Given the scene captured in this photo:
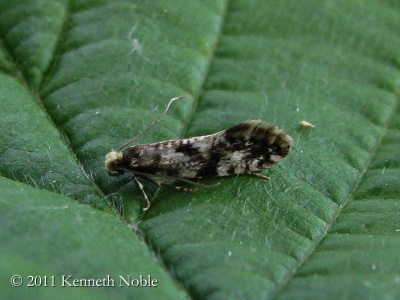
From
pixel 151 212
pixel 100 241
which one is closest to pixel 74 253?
pixel 100 241

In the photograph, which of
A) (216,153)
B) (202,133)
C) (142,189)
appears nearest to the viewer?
(142,189)

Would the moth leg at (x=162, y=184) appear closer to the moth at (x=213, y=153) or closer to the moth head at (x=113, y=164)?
the moth at (x=213, y=153)

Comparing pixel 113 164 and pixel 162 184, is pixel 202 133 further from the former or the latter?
pixel 113 164

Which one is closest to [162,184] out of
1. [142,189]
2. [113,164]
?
[142,189]

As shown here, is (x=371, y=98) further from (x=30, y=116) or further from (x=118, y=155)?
(x=30, y=116)

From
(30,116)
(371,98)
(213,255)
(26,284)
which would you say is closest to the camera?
(26,284)
